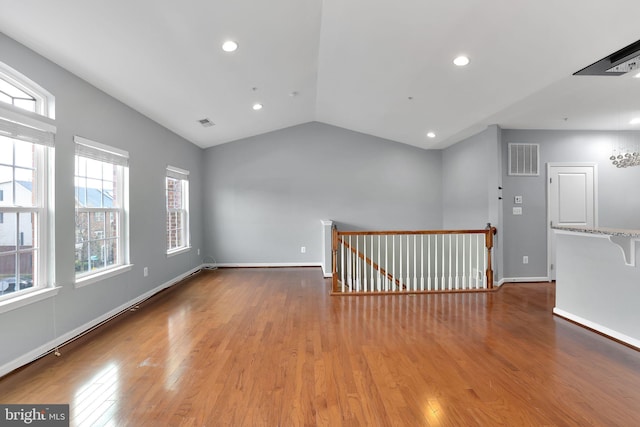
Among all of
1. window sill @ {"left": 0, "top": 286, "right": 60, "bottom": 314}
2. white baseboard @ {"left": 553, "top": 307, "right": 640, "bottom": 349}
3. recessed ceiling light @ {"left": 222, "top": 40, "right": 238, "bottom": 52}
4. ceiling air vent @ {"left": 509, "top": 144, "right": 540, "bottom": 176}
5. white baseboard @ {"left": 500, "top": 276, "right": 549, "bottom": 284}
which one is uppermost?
recessed ceiling light @ {"left": 222, "top": 40, "right": 238, "bottom": 52}

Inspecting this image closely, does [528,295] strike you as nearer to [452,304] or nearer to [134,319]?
[452,304]

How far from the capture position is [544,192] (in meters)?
5.25

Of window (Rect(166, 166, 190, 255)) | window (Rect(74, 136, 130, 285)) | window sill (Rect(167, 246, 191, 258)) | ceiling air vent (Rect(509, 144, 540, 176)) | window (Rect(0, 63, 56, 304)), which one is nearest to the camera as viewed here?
window (Rect(0, 63, 56, 304))

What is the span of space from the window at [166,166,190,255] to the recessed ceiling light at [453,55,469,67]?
4450mm

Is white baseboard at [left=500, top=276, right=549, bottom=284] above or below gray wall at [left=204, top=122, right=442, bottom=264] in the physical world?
below

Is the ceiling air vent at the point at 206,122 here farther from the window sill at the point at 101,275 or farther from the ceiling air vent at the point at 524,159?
the ceiling air vent at the point at 524,159

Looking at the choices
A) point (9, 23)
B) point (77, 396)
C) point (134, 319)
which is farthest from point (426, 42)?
point (134, 319)

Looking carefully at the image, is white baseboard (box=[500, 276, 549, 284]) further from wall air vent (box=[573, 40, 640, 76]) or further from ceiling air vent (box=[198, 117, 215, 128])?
ceiling air vent (box=[198, 117, 215, 128])

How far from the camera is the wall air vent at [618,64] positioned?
2820mm

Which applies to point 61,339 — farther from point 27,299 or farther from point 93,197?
point 93,197

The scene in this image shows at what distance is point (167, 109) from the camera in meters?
4.50

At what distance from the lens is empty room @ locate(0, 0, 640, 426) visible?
221cm

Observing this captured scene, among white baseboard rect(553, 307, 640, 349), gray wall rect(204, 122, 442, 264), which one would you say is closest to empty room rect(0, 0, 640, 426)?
white baseboard rect(553, 307, 640, 349)

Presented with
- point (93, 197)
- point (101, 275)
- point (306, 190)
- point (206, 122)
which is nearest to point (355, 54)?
point (206, 122)
